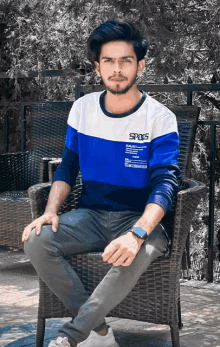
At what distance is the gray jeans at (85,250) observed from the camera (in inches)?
88.3

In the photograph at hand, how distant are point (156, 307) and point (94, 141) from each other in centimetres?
78

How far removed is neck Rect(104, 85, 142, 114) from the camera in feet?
8.60

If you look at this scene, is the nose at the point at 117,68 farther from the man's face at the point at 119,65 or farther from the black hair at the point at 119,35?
the black hair at the point at 119,35

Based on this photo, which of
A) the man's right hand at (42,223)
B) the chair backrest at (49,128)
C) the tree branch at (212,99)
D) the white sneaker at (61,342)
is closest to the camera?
the white sneaker at (61,342)

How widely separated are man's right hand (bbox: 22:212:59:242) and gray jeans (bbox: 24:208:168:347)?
0.02m

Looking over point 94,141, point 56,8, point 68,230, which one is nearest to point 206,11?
point 56,8

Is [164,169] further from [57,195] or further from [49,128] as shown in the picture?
[49,128]

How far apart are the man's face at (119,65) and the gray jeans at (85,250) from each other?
1.85 ft

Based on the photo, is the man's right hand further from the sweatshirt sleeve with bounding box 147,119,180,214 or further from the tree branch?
the tree branch

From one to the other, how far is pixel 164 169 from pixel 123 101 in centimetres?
38

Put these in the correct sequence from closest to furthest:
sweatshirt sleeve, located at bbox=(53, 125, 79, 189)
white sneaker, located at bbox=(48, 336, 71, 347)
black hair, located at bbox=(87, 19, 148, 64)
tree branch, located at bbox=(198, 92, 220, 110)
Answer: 1. white sneaker, located at bbox=(48, 336, 71, 347)
2. black hair, located at bbox=(87, 19, 148, 64)
3. sweatshirt sleeve, located at bbox=(53, 125, 79, 189)
4. tree branch, located at bbox=(198, 92, 220, 110)

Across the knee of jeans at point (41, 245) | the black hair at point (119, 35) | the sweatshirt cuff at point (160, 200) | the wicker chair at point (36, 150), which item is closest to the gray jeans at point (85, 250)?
the knee of jeans at point (41, 245)

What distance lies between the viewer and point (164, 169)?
2465mm

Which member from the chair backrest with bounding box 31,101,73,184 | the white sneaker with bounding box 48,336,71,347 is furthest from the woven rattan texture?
the chair backrest with bounding box 31,101,73,184
